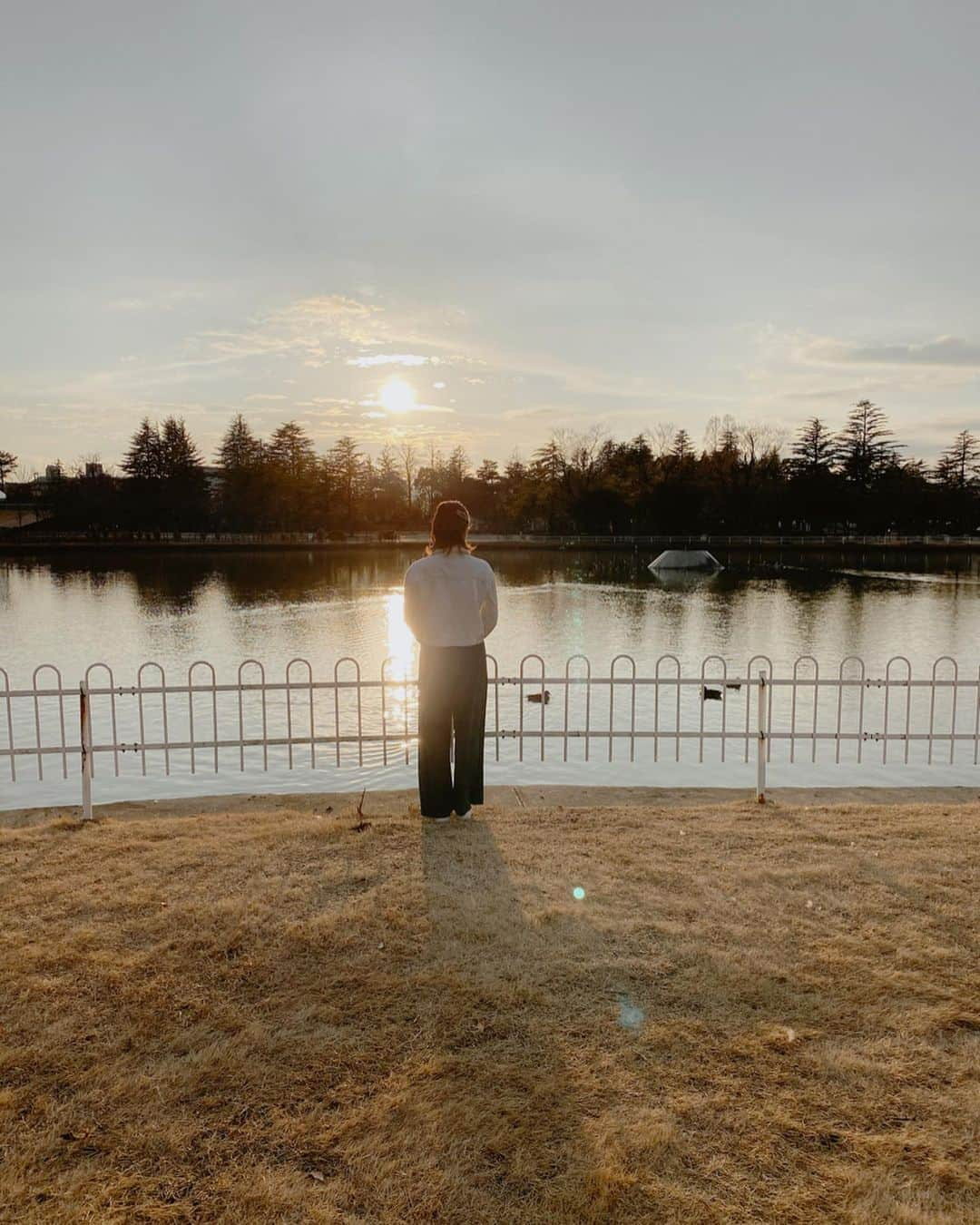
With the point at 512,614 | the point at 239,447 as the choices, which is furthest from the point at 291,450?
the point at 512,614

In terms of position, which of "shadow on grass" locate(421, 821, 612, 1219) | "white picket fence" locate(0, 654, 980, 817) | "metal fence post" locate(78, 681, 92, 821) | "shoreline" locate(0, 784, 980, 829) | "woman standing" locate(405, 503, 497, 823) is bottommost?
"white picket fence" locate(0, 654, 980, 817)

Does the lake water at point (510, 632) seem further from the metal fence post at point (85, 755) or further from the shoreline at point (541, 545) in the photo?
the shoreline at point (541, 545)

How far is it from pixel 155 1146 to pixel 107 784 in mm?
7533

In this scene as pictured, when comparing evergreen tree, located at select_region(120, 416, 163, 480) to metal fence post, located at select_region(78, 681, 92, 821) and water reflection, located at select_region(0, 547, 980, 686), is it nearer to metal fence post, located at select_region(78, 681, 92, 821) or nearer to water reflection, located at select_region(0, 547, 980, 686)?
water reflection, located at select_region(0, 547, 980, 686)

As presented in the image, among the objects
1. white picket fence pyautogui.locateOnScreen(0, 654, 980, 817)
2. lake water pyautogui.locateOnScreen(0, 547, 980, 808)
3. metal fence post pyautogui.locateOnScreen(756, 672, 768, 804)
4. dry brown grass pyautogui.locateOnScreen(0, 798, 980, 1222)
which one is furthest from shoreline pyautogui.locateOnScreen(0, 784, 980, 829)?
lake water pyautogui.locateOnScreen(0, 547, 980, 808)

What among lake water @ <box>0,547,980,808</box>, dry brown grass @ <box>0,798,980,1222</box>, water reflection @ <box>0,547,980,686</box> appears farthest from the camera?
water reflection @ <box>0,547,980,686</box>

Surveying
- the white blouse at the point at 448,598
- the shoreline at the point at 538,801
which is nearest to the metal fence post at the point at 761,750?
the shoreline at the point at 538,801

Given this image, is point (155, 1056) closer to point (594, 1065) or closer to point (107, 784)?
point (594, 1065)

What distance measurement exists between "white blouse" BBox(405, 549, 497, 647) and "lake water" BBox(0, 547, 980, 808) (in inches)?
158

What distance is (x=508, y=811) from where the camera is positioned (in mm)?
6547

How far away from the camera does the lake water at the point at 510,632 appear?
9867 millimetres

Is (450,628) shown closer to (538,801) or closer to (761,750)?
(538,801)

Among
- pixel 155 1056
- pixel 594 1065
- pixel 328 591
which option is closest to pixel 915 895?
pixel 594 1065

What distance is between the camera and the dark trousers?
590 centimetres
